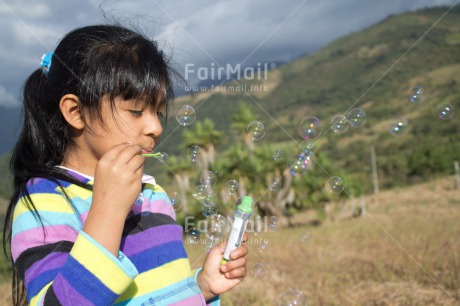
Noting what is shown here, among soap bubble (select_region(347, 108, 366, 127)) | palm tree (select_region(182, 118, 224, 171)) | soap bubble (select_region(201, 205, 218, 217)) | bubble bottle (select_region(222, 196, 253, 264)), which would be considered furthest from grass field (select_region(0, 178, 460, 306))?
palm tree (select_region(182, 118, 224, 171))

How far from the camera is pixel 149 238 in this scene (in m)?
1.37

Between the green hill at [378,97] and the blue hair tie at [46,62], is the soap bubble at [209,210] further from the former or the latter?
the green hill at [378,97]

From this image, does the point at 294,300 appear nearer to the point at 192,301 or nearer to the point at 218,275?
the point at 218,275

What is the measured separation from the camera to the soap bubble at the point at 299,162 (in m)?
3.50

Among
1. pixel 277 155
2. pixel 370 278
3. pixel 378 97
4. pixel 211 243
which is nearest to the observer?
pixel 211 243

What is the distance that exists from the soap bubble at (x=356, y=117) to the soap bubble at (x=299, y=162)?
15.5 inches

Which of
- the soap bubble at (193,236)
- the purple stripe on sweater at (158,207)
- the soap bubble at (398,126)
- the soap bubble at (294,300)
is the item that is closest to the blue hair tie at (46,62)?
the purple stripe on sweater at (158,207)

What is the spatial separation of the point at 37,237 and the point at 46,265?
8 cm

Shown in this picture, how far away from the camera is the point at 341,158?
72750 mm

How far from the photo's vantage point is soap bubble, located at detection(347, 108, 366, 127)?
135 inches

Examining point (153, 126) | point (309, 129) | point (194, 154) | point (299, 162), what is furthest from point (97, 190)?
point (309, 129)

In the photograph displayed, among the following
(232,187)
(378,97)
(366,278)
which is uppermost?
(378,97)

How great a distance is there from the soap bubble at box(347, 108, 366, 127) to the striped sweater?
7.27ft

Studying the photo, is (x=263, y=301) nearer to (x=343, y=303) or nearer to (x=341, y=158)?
(x=343, y=303)
